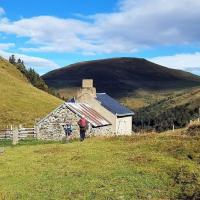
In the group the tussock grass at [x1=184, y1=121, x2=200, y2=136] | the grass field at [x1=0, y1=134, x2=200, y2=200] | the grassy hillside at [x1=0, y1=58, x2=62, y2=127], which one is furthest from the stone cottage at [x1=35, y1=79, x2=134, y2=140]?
the grassy hillside at [x1=0, y1=58, x2=62, y2=127]

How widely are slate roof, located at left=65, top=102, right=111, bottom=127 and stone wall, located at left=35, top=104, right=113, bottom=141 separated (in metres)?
0.50

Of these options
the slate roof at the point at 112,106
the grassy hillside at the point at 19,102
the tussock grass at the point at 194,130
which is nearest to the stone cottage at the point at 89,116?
the slate roof at the point at 112,106

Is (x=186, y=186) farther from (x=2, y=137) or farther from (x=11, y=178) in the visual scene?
(x=2, y=137)

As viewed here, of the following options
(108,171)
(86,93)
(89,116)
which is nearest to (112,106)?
(86,93)

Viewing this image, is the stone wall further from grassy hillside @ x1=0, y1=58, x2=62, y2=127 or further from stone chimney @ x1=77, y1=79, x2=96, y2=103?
grassy hillside @ x1=0, y1=58, x2=62, y2=127

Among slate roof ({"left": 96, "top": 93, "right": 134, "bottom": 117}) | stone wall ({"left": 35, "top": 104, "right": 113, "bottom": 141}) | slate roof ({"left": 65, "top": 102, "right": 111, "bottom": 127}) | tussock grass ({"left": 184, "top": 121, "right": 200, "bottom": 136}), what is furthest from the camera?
slate roof ({"left": 96, "top": 93, "right": 134, "bottom": 117})

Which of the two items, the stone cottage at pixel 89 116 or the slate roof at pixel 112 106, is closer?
the stone cottage at pixel 89 116

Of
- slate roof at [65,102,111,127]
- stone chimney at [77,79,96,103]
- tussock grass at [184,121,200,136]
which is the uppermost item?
stone chimney at [77,79,96,103]

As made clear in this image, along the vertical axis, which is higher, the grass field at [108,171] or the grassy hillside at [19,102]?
the grassy hillside at [19,102]

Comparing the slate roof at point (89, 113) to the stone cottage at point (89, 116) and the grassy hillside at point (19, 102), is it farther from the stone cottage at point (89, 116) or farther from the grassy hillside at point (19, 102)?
the grassy hillside at point (19, 102)

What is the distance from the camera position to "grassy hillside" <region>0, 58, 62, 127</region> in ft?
350

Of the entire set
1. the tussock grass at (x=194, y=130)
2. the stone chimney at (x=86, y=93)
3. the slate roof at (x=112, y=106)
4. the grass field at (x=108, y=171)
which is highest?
the stone chimney at (x=86, y=93)

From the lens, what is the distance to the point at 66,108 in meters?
53.5

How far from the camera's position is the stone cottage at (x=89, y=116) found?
53.1m
